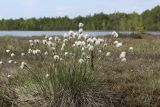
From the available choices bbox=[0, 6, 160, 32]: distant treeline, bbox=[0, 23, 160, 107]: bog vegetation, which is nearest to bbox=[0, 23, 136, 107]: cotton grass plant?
bbox=[0, 23, 160, 107]: bog vegetation

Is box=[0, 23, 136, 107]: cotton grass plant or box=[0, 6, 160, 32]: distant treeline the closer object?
box=[0, 23, 136, 107]: cotton grass plant

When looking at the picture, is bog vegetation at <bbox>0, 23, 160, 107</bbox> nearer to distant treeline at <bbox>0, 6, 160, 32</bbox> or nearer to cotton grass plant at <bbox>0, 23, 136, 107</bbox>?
cotton grass plant at <bbox>0, 23, 136, 107</bbox>

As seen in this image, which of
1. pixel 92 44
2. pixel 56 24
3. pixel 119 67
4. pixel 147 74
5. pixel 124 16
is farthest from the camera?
pixel 56 24

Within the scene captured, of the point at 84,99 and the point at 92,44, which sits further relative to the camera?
the point at 92,44

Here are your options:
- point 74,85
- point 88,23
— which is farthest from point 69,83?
point 88,23

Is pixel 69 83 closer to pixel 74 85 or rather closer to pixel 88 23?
pixel 74 85

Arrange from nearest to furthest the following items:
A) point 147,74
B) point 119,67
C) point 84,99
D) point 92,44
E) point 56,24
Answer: point 84,99 < point 92,44 < point 147,74 < point 119,67 < point 56,24

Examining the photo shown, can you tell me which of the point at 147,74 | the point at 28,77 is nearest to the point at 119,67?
the point at 147,74

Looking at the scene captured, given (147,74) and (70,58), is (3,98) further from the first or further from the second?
(147,74)

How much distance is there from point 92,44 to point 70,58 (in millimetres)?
506

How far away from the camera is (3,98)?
9500mm

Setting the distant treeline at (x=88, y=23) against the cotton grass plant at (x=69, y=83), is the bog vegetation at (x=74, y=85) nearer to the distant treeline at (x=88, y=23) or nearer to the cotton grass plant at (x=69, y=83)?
the cotton grass plant at (x=69, y=83)

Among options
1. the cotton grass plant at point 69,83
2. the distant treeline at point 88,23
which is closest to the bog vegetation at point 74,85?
the cotton grass plant at point 69,83

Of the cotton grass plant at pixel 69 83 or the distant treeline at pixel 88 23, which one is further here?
the distant treeline at pixel 88 23
